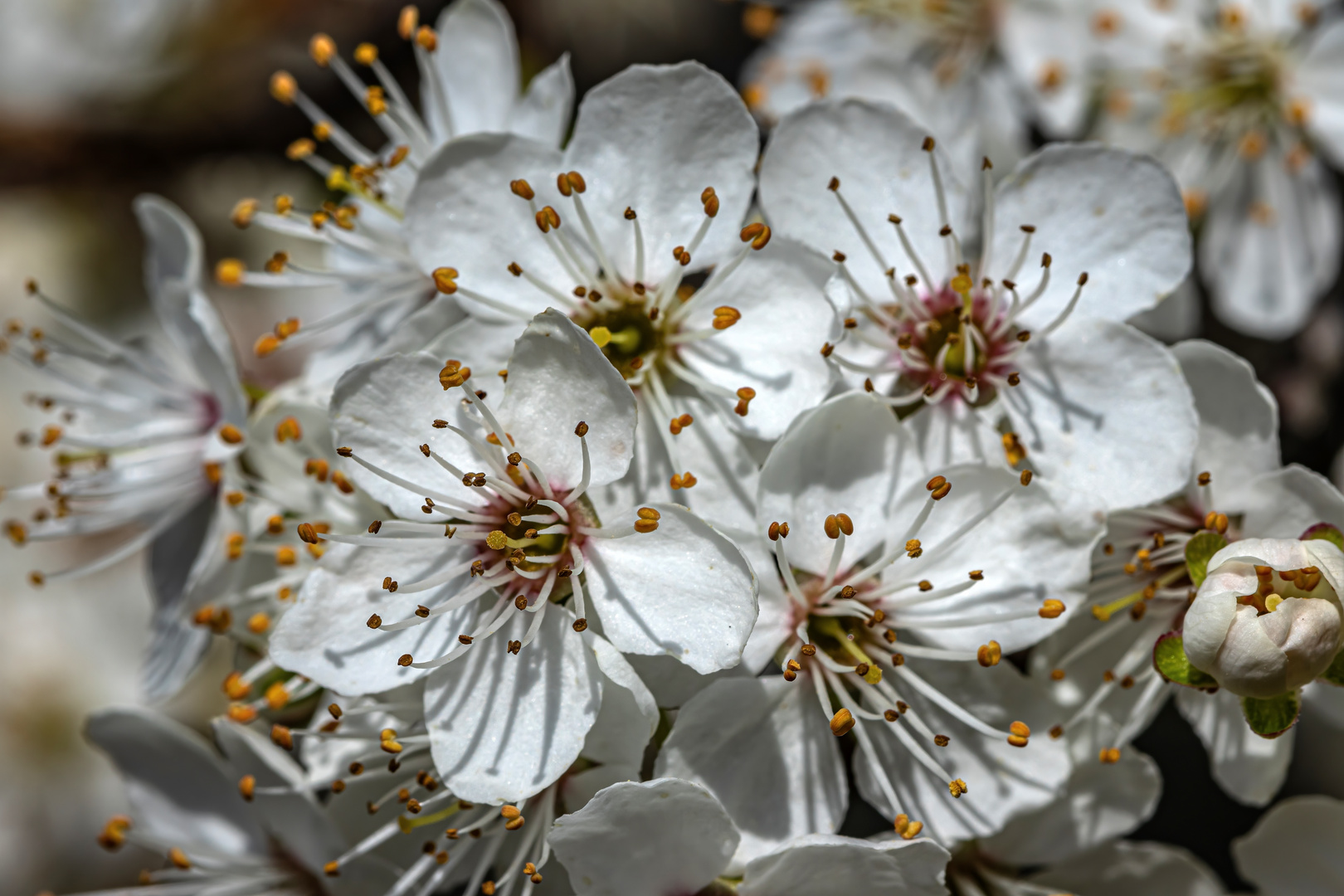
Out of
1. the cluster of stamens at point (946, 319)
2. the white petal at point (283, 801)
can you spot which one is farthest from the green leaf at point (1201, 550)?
the white petal at point (283, 801)

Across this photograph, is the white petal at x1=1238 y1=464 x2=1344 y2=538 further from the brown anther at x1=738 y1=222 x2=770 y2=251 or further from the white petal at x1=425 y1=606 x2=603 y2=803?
the white petal at x1=425 y1=606 x2=603 y2=803

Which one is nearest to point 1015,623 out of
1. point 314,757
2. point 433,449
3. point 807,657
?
point 807,657

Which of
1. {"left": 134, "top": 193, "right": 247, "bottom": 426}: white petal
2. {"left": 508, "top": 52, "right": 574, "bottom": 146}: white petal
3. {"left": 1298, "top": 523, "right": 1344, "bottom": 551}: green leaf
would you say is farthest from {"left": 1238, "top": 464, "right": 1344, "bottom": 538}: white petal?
{"left": 134, "top": 193, "right": 247, "bottom": 426}: white petal

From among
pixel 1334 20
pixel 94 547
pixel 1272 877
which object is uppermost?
pixel 1334 20

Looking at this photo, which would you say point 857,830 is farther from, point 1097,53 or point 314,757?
point 1097,53

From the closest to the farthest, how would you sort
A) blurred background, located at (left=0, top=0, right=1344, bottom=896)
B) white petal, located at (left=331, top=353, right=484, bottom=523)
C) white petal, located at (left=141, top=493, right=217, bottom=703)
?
1. white petal, located at (left=331, top=353, right=484, bottom=523)
2. white petal, located at (left=141, top=493, right=217, bottom=703)
3. blurred background, located at (left=0, top=0, right=1344, bottom=896)

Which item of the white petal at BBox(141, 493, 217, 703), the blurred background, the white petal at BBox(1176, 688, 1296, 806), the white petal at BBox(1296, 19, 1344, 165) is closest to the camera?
the white petal at BBox(1176, 688, 1296, 806)

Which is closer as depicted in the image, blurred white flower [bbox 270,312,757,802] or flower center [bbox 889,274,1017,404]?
blurred white flower [bbox 270,312,757,802]
